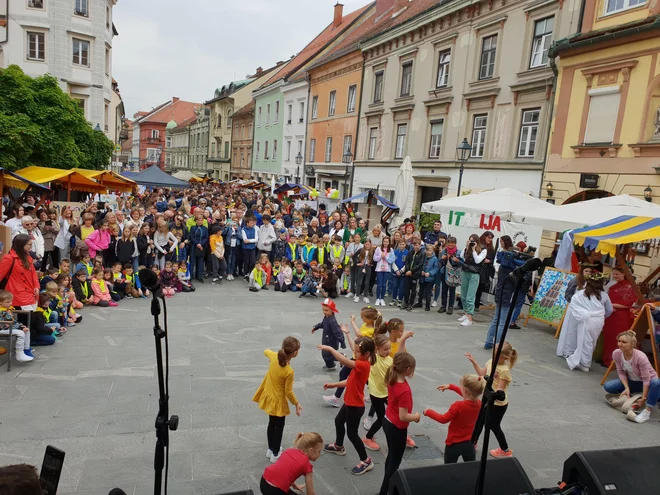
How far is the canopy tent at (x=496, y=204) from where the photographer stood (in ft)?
36.6

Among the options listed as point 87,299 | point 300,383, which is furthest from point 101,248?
point 300,383

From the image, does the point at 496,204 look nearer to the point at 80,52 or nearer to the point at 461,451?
the point at 461,451

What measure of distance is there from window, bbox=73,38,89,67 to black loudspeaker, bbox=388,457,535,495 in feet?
Answer: 117

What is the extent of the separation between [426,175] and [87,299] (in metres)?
17.1

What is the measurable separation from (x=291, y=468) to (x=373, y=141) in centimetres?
2569

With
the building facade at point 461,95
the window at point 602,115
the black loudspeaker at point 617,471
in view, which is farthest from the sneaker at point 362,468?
the building facade at point 461,95

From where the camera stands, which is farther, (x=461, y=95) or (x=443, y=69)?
(x=443, y=69)

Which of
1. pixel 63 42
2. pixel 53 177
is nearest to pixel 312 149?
pixel 63 42

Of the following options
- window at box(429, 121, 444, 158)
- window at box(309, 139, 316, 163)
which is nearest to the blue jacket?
window at box(429, 121, 444, 158)

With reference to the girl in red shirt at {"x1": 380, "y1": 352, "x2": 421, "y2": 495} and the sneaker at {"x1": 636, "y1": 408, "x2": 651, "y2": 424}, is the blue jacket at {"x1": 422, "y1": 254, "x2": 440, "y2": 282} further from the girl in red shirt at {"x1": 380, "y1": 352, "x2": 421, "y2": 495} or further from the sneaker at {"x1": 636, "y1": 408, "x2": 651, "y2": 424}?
the girl in red shirt at {"x1": 380, "y1": 352, "x2": 421, "y2": 495}

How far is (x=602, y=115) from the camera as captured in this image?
1460 cm

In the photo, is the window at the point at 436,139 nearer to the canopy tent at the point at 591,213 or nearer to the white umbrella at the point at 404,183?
the white umbrella at the point at 404,183

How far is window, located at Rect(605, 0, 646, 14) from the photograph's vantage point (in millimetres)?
13594

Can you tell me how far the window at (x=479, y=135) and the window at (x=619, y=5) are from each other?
5.96 metres
